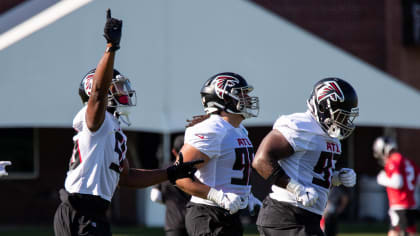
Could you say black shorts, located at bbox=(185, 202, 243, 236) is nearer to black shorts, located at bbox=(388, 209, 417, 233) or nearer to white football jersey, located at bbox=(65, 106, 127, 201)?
white football jersey, located at bbox=(65, 106, 127, 201)

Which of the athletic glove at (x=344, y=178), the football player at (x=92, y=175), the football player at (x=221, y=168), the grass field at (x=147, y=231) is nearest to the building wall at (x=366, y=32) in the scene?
the grass field at (x=147, y=231)

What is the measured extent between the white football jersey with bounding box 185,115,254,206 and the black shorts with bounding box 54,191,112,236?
733 mm

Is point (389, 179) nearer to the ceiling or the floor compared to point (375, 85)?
nearer to the floor

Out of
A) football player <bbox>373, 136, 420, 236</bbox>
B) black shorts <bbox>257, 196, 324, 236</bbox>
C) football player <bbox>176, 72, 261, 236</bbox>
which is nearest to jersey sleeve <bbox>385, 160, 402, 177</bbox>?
football player <bbox>373, 136, 420, 236</bbox>

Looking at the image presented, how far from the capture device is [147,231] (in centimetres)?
1286

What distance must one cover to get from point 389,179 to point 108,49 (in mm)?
6502

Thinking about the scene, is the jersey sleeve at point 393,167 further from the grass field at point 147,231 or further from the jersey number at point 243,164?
the jersey number at point 243,164

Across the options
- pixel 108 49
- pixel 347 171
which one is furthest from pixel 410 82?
pixel 108 49

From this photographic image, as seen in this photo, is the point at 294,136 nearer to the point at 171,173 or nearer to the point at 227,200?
the point at 227,200

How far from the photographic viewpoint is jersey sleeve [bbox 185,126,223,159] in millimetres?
5105

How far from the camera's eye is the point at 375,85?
12.0 m

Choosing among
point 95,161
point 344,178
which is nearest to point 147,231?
Answer: point 344,178

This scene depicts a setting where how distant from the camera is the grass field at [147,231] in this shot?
12359 mm

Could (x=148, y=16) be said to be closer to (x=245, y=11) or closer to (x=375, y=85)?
(x=245, y=11)
